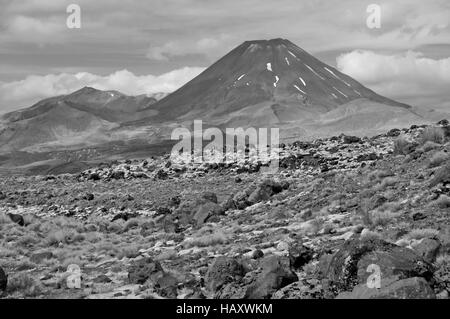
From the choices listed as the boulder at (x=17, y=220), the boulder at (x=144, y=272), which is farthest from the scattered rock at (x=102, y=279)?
the boulder at (x=17, y=220)

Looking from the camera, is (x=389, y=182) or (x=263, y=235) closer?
(x=263, y=235)

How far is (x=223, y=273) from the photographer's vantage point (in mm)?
14188

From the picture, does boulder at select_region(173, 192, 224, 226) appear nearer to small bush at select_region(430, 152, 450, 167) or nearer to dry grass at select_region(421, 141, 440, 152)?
dry grass at select_region(421, 141, 440, 152)

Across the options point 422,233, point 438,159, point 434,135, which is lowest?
point 422,233

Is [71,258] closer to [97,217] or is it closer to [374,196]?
[374,196]

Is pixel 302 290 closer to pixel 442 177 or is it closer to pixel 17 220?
pixel 442 177

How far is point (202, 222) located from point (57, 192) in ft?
80.6

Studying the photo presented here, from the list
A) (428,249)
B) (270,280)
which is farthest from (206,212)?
(428,249)

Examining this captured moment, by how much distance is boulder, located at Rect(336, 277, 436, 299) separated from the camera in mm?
9805

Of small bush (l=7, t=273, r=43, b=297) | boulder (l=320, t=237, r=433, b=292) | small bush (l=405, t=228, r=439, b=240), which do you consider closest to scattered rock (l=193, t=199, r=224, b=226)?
small bush (l=7, t=273, r=43, b=297)

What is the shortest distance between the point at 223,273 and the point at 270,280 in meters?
1.83

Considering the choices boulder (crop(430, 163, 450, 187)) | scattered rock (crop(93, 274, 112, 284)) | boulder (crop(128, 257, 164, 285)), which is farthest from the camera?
boulder (crop(430, 163, 450, 187))

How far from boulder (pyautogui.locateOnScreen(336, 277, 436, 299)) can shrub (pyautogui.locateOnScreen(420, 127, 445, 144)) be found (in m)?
20.1

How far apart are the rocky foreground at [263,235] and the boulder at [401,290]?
0.02m
